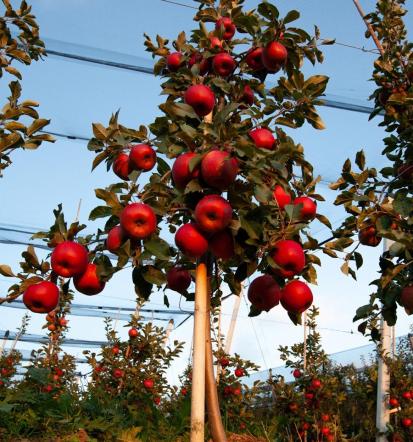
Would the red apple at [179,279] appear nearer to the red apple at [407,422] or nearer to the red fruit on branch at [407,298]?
the red fruit on branch at [407,298]

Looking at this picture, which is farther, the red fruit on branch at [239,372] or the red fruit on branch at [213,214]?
the red fruit on branch at [239,372]

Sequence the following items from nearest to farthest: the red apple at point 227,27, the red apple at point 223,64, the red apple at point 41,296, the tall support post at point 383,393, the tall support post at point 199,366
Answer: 1. the tall support post at point 199,366
2. the red apple at point 41,296
3. the red apple at point 223,64
4. the red apple at point 227,27
5. the tall support post at point 383,393

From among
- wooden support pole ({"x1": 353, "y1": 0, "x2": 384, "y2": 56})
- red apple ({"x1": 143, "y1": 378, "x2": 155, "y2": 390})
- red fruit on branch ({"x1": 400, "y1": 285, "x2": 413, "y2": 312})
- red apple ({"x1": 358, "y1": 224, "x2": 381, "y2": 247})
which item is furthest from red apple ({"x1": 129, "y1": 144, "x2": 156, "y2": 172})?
red apple ({"x1": 143, "y1": 378, "x2": 155, "y2": 390})

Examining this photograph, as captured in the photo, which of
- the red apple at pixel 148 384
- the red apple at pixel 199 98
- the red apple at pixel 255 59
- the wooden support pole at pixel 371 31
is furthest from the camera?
the red apple at pixel 148 384

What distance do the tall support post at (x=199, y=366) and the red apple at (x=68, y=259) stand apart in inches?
16.2

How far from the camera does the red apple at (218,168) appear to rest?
1.51 meters

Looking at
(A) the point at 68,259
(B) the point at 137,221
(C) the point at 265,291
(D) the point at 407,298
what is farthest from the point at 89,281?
(D) the point at 407,298

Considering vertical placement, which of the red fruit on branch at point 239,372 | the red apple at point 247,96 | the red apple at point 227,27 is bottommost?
the red apple at point 247,96

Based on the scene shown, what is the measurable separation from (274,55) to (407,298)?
1.11 meters

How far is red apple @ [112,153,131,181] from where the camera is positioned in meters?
1.96

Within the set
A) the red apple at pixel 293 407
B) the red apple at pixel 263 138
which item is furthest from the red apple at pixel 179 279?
the red apple at pixel 293 407

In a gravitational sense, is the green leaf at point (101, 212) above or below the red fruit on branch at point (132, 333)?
below

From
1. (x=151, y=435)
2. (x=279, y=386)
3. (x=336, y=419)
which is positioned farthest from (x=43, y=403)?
(x=336, y=419)

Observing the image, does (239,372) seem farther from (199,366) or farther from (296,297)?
(199,366)
